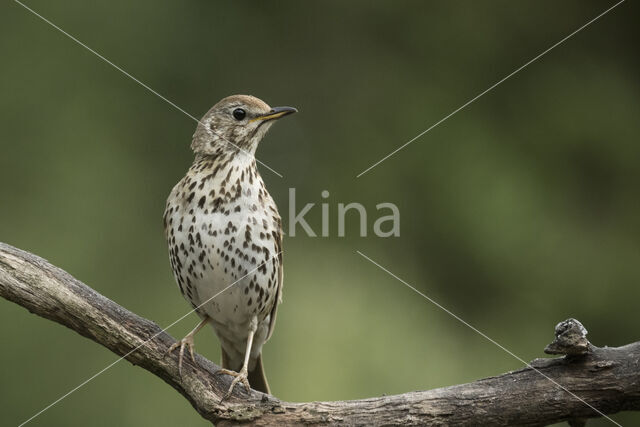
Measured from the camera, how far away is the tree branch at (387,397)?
168 inches

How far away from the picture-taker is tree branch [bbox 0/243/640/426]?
4262 mm

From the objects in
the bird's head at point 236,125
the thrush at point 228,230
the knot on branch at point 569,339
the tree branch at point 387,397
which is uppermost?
the bird's head at point 236,125

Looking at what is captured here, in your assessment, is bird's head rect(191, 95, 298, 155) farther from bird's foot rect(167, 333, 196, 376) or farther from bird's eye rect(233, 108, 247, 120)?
bird's foot rect(167, 333, 196, 376)

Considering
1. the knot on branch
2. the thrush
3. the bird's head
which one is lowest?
the knot on branch

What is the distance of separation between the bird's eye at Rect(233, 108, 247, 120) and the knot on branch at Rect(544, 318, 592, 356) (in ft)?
8.73

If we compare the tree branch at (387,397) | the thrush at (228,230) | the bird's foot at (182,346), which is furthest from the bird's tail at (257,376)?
the tree branch at (387,397)

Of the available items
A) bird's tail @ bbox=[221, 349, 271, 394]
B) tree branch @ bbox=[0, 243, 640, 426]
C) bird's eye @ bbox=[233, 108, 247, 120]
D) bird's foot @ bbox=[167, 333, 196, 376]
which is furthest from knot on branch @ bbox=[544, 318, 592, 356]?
bird's eye @ bbox=[233, 108, 247, 120]

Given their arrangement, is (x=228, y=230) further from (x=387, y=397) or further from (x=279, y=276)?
(x=387, y=397)

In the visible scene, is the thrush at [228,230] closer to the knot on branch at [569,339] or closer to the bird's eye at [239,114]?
the bird's eye at [239,114]

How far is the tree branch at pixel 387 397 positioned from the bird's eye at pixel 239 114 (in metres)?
1.78

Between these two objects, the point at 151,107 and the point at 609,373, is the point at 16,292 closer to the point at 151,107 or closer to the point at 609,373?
the point at 609,373

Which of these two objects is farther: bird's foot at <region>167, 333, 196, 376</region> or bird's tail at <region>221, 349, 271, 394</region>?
bird's tail at <region>221, 349, 271, 394</region>

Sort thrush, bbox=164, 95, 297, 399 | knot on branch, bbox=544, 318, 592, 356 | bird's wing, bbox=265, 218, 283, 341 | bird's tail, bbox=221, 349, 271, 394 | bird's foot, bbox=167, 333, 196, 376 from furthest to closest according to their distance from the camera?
A: bird's tail, bbox=221, 349, 271, 394
bird's wing, bbox=265, 218, 283, 341
thrush, bbox=164, 95, 297, 399
bird's foot, bbox=167, 333, 196, 376
knot on branch, bbox=544, 318, 592, 356

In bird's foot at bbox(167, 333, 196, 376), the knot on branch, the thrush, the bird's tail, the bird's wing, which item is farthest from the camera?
the bird's tail
